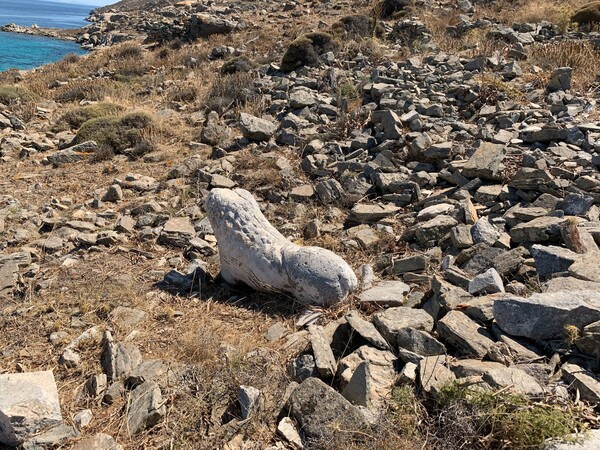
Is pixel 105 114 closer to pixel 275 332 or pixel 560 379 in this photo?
pixel 275 332

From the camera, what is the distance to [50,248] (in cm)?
530

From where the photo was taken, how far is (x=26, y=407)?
8.94ft

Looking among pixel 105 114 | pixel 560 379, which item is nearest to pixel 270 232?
pixel 560 379

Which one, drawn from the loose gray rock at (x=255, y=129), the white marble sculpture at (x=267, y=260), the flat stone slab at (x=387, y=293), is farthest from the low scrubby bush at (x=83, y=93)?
the flat stone slab at (x=387, y=293)

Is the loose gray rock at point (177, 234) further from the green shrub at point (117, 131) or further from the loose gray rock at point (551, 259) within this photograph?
the green shrub at point (117, 131)

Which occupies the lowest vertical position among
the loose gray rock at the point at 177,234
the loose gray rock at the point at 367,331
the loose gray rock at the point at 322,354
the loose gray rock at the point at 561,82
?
the loose gray rock at the point at 177,234

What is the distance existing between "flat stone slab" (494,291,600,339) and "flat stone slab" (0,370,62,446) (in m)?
2.75

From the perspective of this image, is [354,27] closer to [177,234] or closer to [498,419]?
[177,234]

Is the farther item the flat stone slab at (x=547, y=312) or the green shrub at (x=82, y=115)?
the green shrub at (x=82, y=115)

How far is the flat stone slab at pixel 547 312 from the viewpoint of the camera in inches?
113

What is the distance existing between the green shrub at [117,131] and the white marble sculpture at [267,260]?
5333 millimetres

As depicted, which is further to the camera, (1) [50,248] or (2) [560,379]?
(1) [50,248]

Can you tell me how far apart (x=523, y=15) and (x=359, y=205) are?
34.9ft

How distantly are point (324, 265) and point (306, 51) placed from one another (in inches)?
377
